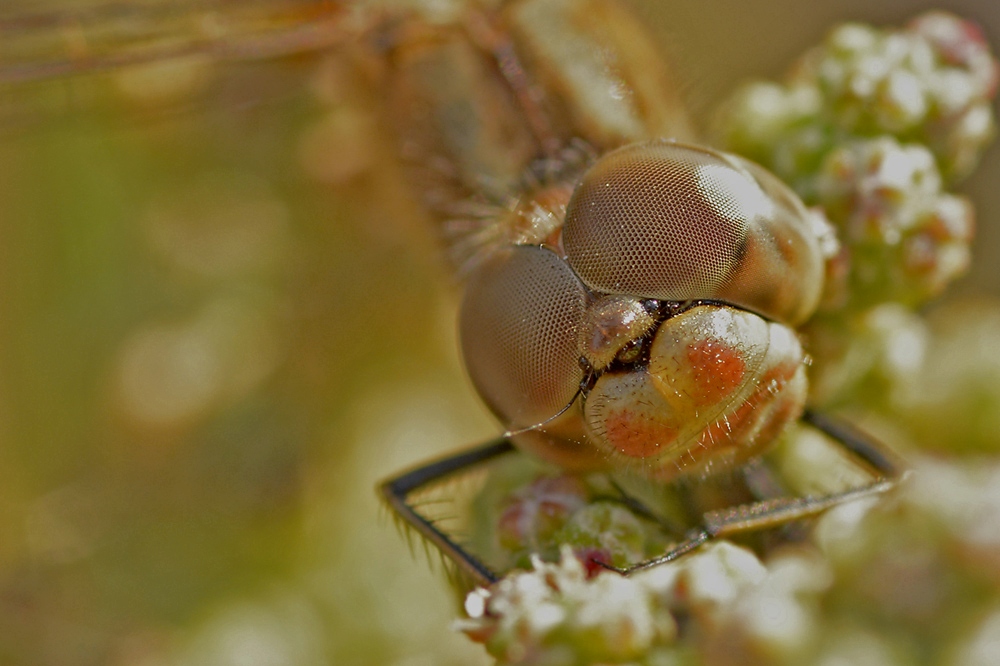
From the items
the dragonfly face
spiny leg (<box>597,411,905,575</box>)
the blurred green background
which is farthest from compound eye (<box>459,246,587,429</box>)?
the blurred green background

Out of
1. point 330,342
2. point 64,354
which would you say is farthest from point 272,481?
point 64,354

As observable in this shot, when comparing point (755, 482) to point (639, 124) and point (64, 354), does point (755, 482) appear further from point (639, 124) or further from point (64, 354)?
point (64, 354)

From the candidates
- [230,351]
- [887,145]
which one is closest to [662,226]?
[887,145]

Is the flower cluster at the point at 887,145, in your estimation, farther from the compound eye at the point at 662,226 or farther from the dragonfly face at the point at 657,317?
the compound eye at the point at 662,226

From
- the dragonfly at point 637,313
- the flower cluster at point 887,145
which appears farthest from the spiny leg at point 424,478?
the flower cluster at point 887,145

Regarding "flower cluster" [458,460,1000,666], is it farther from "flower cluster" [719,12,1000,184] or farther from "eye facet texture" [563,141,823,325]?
"flower cluster" [719,12,1000,184]
